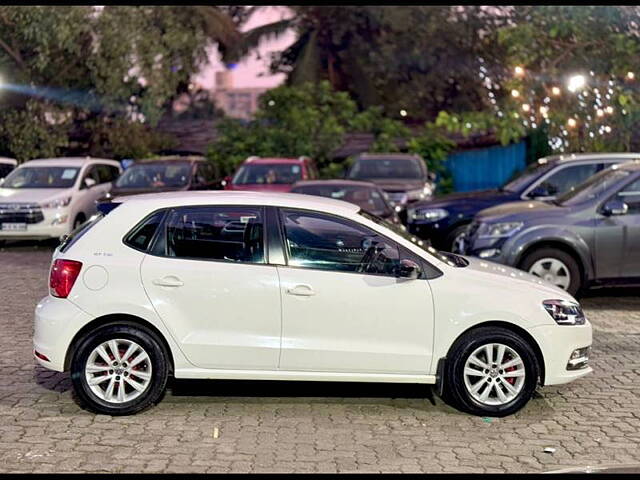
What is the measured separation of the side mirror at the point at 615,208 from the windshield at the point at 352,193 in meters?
4.19

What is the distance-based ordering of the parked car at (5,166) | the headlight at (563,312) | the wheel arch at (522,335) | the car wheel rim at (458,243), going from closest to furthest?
the wheel arch at (522,335)
the headlight at (563,312)
the car wheel rim at (458,243)
the parked car at (5,166)

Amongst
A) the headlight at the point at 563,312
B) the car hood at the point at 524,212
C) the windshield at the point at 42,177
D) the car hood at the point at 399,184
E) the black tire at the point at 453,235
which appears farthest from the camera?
the car hood at the point at 399,184

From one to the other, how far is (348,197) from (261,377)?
848 cm

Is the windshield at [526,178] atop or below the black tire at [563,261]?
atop

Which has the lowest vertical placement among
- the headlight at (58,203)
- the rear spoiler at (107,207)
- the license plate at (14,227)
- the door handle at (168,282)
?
the license plate at (14,227)

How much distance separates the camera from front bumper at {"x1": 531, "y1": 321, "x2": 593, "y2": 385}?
7250mm

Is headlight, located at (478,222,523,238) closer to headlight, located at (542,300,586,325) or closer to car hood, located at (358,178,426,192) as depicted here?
headlight, located at (542,300,586,325)

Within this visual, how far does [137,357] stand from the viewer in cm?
711

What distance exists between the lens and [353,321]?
23.3 feet

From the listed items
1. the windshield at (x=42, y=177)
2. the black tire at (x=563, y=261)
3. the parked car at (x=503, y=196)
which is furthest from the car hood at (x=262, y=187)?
the black tire at (x=563, y=261)

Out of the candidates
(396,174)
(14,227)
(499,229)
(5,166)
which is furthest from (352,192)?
(5,166)

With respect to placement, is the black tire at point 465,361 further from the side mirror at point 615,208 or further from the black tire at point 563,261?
the side mirror at point 615,208

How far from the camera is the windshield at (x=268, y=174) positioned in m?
18.5

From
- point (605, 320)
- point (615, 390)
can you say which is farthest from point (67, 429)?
point (605, 320)
